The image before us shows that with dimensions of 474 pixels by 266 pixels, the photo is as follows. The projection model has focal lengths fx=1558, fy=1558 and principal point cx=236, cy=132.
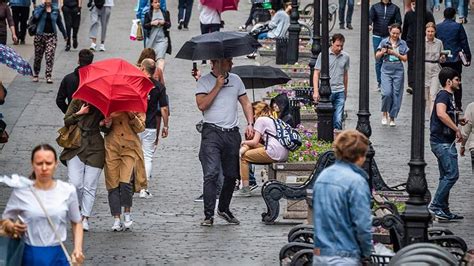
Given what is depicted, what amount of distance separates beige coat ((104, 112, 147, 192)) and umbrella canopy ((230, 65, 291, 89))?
14.2 ft

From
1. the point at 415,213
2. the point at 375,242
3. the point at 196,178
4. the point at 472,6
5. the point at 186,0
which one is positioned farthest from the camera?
the point at 472,6

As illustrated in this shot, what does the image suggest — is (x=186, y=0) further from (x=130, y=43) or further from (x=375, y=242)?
(x=375, y=242)

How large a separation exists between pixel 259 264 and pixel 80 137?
107 inches

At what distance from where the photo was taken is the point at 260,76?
21000 millimetres

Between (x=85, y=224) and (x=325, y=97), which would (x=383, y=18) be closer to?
(x=325, y=97)

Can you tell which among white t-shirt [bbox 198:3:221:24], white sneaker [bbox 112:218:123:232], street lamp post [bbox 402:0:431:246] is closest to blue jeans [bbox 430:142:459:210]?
white sneaker [bbox 112:218:123:232]

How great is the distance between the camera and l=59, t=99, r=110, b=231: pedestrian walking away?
16609 mm

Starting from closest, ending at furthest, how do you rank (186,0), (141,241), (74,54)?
(141,241), (74,54), (186,0)

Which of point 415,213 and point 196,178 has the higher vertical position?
point 415,213

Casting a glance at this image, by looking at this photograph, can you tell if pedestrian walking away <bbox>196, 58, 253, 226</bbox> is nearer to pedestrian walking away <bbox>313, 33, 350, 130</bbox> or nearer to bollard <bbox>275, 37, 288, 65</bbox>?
pedestrian walking away <bbox>313, 33, 350, 130</bbox>

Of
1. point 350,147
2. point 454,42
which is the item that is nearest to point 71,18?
point 454,42

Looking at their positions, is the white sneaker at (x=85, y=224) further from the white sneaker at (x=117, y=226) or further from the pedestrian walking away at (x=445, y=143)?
the pedestrian walking away at (x=445, y=143)

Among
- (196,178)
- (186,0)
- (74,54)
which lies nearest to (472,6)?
(186,0)

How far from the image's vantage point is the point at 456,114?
59.4 feet
